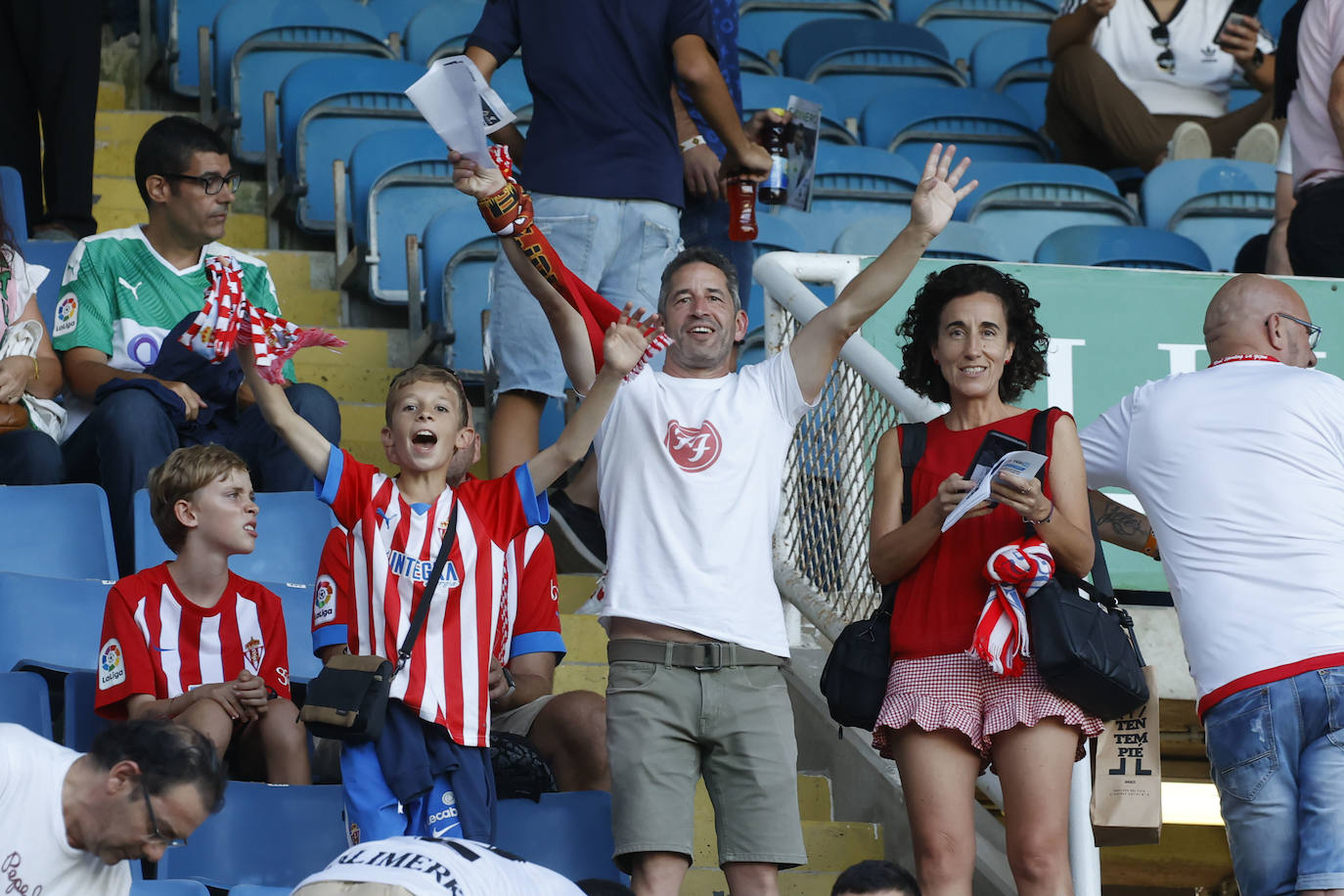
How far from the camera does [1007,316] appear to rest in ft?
11.5

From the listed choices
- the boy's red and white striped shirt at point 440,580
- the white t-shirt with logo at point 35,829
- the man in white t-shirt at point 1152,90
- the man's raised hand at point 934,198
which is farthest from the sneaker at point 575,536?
the man in white t-shirt at point 1152,90

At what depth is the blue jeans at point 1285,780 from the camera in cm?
292

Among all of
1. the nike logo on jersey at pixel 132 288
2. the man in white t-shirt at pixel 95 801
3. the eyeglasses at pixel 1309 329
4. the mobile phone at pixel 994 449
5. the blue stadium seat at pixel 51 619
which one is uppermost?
the nike logo on jersey at pixel 132 288

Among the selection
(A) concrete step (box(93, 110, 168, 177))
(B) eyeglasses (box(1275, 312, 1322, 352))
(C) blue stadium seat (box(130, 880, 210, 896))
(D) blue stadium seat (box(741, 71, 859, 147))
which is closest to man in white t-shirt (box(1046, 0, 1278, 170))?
(D) blue stadium seat (box(741, 71, 859, 147))

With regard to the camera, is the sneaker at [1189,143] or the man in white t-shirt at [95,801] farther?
the sneaker at [1189,143]

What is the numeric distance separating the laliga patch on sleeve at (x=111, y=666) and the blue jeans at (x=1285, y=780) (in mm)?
2132

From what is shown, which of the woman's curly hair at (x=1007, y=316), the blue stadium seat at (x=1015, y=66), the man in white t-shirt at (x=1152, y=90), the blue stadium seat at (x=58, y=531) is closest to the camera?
the woman's curly hair at (x=1007, y=316)

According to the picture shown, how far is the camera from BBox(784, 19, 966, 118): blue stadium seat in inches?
334

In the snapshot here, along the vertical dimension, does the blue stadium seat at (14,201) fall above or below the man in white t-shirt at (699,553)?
above

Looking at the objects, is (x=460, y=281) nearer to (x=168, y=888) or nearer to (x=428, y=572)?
(x=428, y=572)

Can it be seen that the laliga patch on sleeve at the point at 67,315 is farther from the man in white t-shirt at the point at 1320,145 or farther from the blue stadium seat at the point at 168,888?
the man in white t-shirt at the point at 1320,145

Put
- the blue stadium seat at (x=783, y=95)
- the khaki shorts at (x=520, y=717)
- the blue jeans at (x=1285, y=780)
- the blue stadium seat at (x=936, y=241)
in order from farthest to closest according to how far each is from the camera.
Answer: the blue stadium seat at (x=783, y=95)
the blue stadium seat at (x=936, y=241)
the khaki shorts at (x=520, y=717)
the blue jeans at (x=1285, y=780)

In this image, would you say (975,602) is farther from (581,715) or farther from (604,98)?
(604,98)

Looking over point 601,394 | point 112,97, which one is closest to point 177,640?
point 601,394
